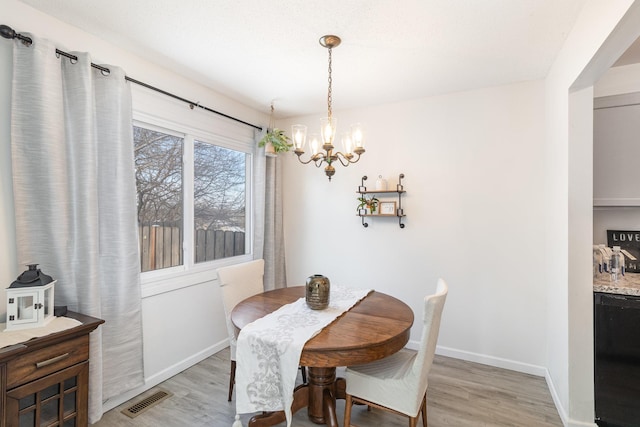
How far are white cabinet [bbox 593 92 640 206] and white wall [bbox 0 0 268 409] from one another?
315 cm

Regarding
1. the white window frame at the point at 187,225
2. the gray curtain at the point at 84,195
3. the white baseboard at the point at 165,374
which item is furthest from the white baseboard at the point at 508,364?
the gray curtain at the point at 84,195

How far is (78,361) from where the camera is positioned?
1647 millimetres

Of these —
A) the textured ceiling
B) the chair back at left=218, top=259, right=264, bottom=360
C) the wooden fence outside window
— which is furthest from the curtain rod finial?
the chair back at left=218, top=259, right=264, bottom=360

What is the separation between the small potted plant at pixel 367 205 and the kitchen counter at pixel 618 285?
1.78 metres

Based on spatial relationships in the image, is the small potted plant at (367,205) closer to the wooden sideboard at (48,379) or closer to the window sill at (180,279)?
the window sill at (180,279)

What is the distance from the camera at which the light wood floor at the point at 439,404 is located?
2.01m

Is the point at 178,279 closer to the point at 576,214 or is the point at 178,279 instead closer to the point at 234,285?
the point at 234,285

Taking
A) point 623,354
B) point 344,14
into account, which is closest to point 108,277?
point 344,14

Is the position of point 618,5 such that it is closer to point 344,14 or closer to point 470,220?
point 344,14

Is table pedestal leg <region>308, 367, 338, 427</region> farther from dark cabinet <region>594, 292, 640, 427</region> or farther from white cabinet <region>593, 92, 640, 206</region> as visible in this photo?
white cabinet <region>593, 92, 640, 206</region>

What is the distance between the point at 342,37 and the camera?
2021 mm

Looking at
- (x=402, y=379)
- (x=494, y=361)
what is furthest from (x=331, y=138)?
(x=494, y=361)

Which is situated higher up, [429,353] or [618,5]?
[618,5]

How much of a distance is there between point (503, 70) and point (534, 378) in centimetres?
258
